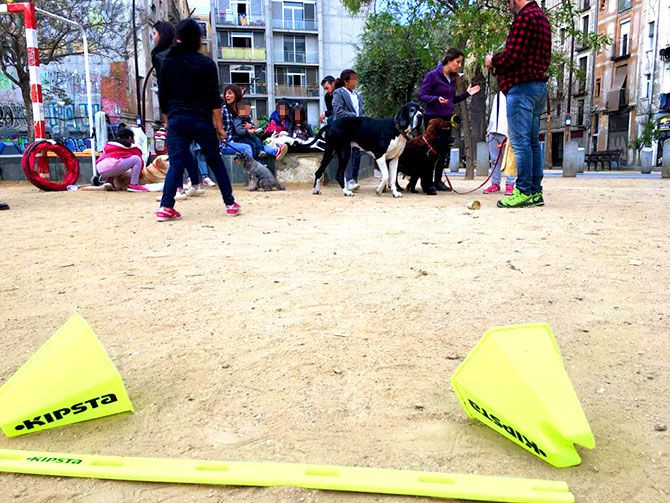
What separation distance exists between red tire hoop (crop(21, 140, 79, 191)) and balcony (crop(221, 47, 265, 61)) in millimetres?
40459

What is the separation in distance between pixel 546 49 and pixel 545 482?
5184 millimetres

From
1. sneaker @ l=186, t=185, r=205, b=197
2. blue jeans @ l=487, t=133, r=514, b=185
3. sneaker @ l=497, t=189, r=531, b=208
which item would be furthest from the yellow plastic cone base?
blue jeans @ l=487, t=133, r=514, b=185

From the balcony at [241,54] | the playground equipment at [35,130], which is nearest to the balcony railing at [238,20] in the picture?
the balcony at [241,54]

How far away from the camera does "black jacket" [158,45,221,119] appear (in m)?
5.23

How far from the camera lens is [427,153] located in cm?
769

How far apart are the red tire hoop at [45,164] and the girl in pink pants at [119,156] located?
2.73ft

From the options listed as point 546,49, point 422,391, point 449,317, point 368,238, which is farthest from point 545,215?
point 422,391

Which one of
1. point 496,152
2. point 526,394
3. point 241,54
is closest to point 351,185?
point 496,152

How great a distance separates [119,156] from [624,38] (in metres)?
→ 34.6

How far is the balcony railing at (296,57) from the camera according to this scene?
47969 mm

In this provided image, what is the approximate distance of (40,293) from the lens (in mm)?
2965

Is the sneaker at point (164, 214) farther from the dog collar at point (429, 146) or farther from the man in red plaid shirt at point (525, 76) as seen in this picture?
the dog collar at point (429, 146)

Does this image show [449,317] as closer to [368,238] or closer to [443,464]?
[443,464]

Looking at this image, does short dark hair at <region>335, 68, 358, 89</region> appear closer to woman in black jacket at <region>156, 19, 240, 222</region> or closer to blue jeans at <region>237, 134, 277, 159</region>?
blue jeans at <region>237, 134, 277, 159</region>
